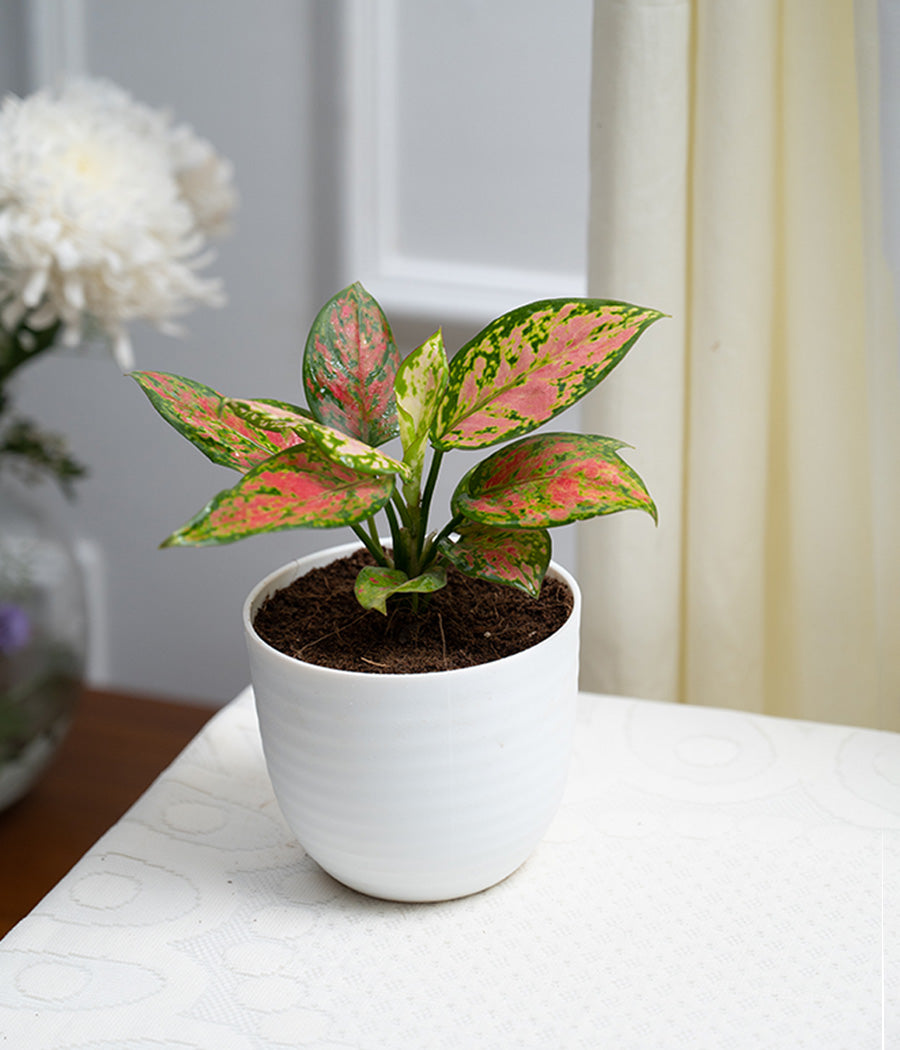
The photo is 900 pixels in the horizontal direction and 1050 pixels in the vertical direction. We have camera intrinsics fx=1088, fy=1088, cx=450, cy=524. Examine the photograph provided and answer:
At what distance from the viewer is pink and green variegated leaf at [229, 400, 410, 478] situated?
0.38 m

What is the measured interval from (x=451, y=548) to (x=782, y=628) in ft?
1.21

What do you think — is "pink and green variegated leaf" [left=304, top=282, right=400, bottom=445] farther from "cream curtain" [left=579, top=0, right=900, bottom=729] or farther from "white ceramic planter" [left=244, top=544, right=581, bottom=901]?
"cream curtain" [left=579, top=0, right=900, bottom=729]

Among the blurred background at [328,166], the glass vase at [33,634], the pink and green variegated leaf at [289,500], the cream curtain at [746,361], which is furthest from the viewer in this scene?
the blurred background at [328,166]

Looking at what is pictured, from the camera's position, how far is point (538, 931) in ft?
1.51

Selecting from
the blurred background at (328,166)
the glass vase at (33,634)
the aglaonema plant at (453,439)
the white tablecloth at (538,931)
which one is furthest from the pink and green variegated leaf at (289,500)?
Answer: the blurred background at (328,166)

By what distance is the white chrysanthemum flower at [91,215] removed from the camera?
0.62 meters

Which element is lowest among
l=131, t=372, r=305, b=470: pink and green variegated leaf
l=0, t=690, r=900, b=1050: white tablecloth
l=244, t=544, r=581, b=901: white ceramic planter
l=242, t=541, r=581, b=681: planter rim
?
l=0, t=690, r=900, b=1050: white tablecloth

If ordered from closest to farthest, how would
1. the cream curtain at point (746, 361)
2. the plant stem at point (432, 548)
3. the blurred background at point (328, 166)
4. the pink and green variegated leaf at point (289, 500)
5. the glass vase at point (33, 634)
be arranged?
the pink and green variegated leaf at point (289, 500) → the plant stem at point (432, 548) → the cream curtain at point (746, 361) → the glass vase at point (33, 634) → the blurred background at point (328, 166)

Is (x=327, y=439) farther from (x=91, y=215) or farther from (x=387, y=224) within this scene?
(x=387, y=224)

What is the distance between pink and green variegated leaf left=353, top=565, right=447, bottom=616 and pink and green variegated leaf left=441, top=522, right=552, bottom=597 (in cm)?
1

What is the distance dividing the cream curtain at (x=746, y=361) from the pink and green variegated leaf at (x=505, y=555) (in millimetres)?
229

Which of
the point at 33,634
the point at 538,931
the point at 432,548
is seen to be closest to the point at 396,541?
the point at 432,548

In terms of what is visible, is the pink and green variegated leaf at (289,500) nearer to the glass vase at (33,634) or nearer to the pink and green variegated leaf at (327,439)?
the pink and green variegated leaf at (327,439)

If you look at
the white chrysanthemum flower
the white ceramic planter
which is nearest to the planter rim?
the white ceramic planter
